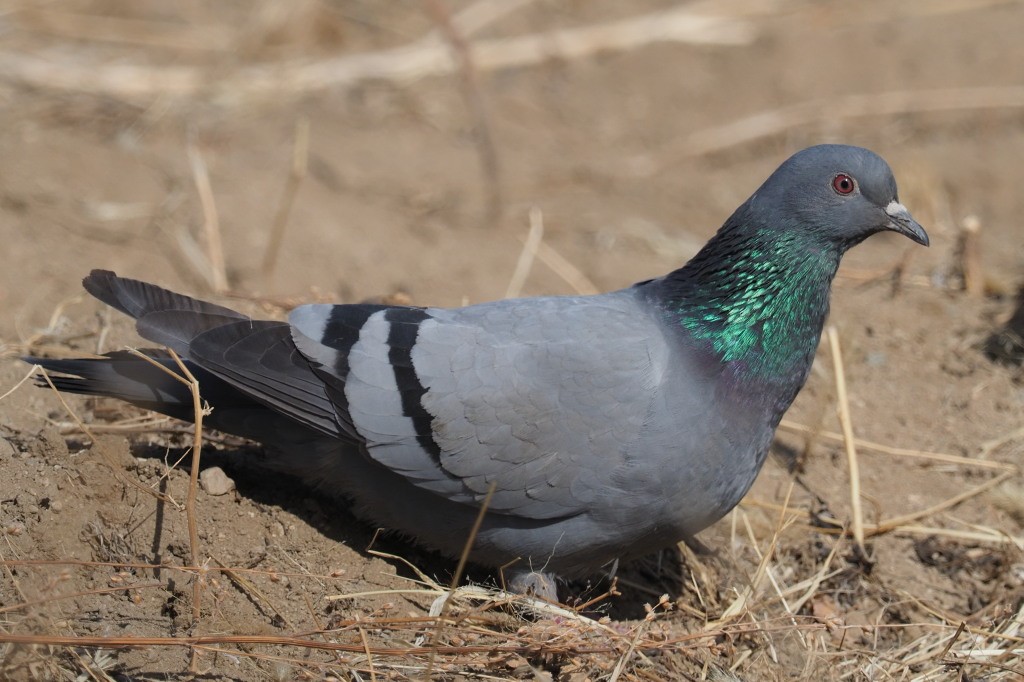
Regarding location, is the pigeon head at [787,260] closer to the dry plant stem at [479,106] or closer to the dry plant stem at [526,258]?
the dry plant stem at [526,258]

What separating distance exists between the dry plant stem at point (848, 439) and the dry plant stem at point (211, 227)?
353 cm

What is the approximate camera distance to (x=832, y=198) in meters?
4.07

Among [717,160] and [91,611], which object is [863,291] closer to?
[717,160]

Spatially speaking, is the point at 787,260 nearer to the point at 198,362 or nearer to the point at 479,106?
the point at 198,362

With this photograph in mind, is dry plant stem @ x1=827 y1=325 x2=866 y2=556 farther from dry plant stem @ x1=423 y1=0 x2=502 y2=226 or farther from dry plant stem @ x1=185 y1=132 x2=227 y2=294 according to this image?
dry plant stem @ x1=185 y1=132 x2=227 y2=294

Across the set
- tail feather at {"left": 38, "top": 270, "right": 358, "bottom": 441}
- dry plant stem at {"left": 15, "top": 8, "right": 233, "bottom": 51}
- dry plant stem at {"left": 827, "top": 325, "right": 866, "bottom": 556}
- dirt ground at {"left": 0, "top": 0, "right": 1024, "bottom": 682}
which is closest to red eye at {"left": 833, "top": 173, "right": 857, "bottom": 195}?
dirt ground at {"left": 0, "top": 0, "right": 1024, "bottom": 682}

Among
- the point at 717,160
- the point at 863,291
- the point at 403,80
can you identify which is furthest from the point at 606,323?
the point at 403,80

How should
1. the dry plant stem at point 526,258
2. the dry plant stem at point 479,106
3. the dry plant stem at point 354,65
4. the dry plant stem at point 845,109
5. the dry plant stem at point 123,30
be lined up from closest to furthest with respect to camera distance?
1. the dry plant stem at point 526,258
2. the dry plant stem at point 479,106
3. the dry plant stem at point 354,65
4. the dry plant stem at point 845,109
5. the dry plant stem at point 123,30

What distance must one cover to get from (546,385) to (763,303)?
88 cm

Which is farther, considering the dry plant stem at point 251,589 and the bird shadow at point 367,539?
the bird shadow at point 367,539

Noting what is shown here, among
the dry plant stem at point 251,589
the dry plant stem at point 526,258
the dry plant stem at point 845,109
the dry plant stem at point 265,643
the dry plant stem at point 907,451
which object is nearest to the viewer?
the dry plant stem at point 265,643

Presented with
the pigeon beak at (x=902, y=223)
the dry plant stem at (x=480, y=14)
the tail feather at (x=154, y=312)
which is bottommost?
the tail feather at (x=154, y=312)

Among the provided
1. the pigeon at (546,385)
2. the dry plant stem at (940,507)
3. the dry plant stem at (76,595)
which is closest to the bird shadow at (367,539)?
the pigeon at (546,385)

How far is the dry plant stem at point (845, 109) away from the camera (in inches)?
375
